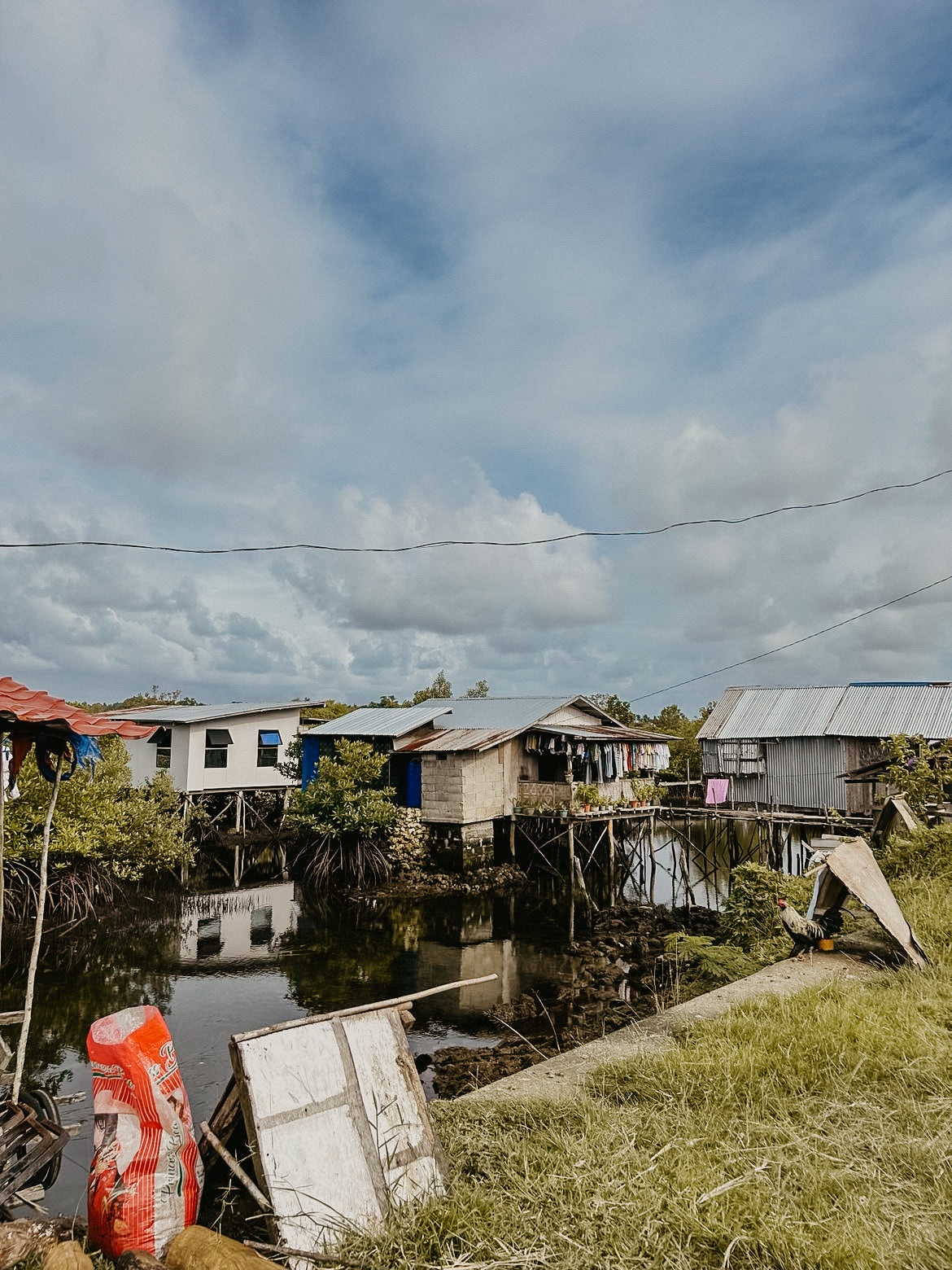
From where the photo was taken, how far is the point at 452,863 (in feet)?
78.5

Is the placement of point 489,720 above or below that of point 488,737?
above

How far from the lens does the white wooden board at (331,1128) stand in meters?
3.99

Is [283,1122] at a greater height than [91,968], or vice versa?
[283,1122]

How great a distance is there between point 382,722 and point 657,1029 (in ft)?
69.9

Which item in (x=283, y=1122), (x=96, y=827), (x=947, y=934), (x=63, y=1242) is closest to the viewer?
(x=63, y=1242)

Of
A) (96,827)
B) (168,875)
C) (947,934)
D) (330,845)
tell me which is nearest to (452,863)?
(330,845)

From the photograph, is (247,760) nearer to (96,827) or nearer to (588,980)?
(96,827)


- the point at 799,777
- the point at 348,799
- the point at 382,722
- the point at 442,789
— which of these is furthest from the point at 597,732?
the point at 799,777

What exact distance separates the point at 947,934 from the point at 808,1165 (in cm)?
616

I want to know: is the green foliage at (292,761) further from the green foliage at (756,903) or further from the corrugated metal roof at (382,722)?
the green foliage at (756,903)

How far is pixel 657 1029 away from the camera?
22.8 feet

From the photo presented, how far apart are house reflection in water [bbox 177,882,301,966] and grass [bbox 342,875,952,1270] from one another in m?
13.4

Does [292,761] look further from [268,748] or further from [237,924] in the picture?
[237,924]

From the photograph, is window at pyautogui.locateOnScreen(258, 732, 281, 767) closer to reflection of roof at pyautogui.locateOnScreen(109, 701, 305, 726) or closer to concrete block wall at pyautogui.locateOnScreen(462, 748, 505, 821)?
reflection of roof at pyautogui.locateOnScreen(109, 701, 305, 726)
